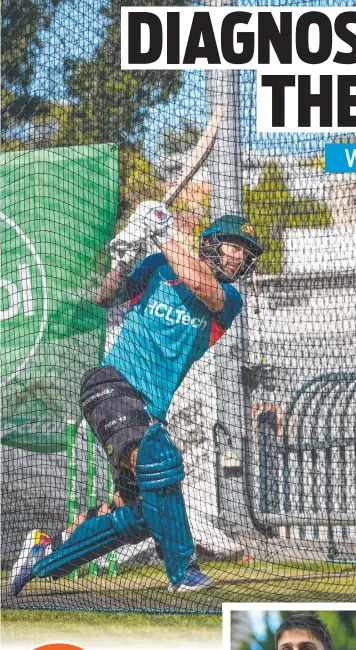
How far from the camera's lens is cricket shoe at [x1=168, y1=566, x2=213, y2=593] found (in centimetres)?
317

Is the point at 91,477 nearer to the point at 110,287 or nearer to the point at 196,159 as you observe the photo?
the point at 110,287

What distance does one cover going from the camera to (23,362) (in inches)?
133

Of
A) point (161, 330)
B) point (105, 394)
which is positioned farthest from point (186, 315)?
point (105, 394)

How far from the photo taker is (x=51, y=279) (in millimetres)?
3348

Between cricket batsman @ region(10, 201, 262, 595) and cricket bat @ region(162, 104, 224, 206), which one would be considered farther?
cricket bat @ region(162, 104, 224, 206)

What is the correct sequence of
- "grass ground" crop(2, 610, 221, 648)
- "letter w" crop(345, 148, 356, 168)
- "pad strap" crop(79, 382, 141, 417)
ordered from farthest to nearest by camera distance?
1. "pad strap" crop(79, 382, 141, 417)
2. "letter w" crop(345, 148, 356, 168)
3. "grass ground" crop(2, 610, 221, 648)

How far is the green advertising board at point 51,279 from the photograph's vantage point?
336 cm

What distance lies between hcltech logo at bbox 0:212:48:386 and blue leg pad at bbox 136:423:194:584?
0.50m

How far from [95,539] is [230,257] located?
38.3 inches

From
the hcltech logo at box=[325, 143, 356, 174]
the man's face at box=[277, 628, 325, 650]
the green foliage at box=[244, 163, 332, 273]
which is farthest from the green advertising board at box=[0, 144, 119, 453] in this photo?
the man's face at box=[277, 628, 325, 650]

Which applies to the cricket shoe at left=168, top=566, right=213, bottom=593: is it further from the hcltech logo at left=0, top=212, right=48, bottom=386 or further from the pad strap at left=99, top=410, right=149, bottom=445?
the hcltech logo at left=0, top=212, right=48, bottom=386

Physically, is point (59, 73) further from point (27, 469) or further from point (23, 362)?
point (27, 469)

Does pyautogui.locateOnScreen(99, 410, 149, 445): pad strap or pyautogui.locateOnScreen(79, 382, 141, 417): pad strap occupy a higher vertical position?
pyautogui.locateOnScreen(79, 382, 141, 417): pad strap

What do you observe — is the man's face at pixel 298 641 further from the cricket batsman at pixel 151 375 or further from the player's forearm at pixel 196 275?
the player's forearm at pixel 196 275
